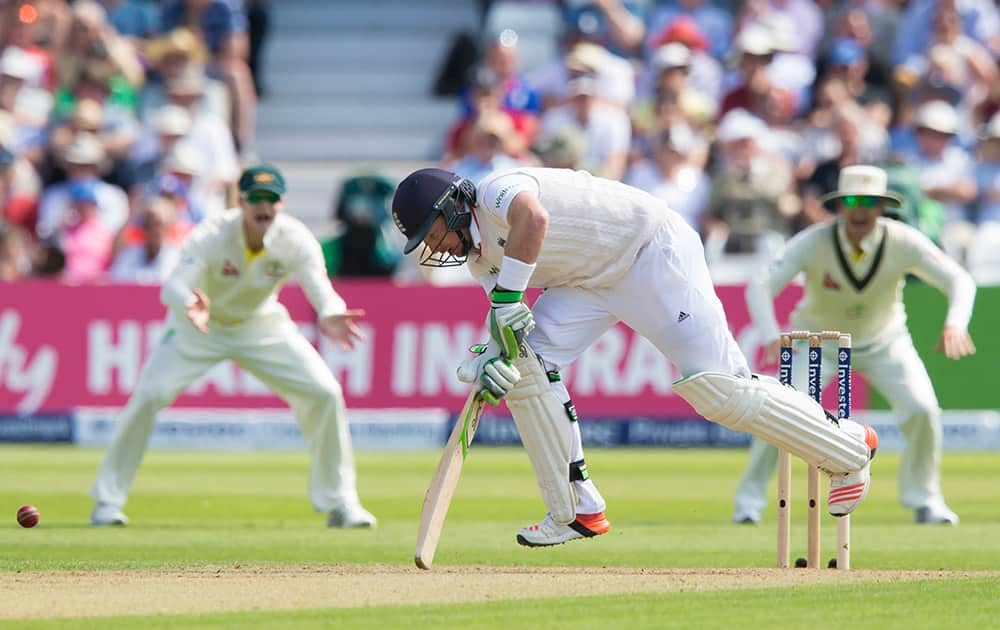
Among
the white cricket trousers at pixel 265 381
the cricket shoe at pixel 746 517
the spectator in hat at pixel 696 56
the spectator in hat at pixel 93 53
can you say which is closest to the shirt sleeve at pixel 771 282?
the cricket shoe at pixel 746 517

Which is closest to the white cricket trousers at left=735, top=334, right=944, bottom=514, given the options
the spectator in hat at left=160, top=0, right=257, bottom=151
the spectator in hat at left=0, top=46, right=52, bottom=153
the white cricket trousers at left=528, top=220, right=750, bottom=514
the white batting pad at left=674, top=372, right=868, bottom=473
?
the white batting pad at left=674, top=372, right=868, bottom=473

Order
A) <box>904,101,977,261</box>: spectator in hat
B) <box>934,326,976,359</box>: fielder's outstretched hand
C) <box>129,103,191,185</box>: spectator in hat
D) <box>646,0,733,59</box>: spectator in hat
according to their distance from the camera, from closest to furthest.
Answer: <box>934,326,976,359</box>: fielder's outstretched hand → <box>904,101,977,261</box>: spectator in hat → <box>129,103,191,185</box>: spectator in hat → <box>646,0,733,59</box>: spectator in hat

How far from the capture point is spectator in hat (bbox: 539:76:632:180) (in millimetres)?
15311

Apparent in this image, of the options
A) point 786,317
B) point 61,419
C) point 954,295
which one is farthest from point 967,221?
point 61,419

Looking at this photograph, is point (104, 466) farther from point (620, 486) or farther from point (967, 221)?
point (967, 221)

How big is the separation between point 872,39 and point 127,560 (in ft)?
34.6

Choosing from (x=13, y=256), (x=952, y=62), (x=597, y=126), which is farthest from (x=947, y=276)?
(x=13, y=256)

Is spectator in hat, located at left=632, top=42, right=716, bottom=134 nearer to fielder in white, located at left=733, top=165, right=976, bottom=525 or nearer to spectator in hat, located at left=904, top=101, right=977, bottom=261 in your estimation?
spectator in hat, located at left=904, top=101, right=977, bottom=261

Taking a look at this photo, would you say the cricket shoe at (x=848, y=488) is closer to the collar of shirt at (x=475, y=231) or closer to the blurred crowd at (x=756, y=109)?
the collar of shirt at (x=475, y=231)

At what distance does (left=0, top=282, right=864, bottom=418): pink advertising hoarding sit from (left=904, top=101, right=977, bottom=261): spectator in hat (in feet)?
9.08

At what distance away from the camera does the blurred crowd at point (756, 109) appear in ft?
47.5

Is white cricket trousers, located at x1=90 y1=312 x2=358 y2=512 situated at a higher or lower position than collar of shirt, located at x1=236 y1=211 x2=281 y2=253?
lower

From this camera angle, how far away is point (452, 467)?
22.3 ft

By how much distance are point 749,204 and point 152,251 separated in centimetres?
466
